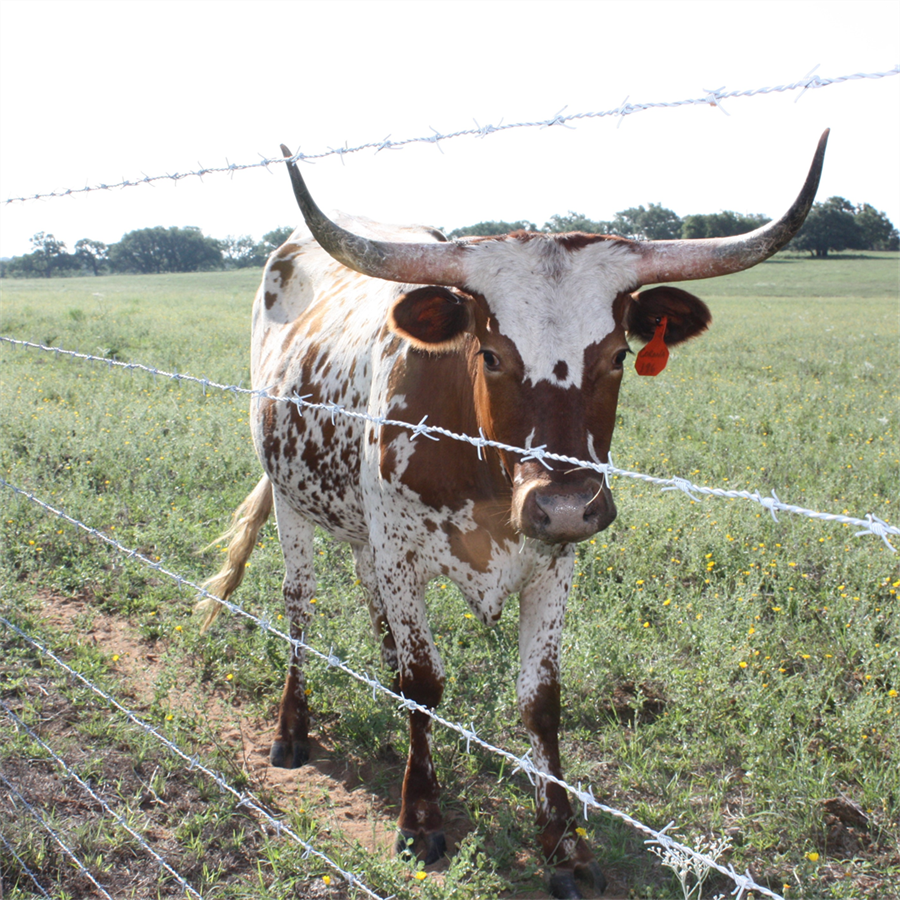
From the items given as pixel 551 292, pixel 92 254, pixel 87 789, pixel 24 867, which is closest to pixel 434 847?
pixel 87 789

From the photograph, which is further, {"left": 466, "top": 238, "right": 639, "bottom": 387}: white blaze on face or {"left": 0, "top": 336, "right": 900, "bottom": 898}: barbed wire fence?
{"left": 466, "top": 238, "right": 639, "bottom": 387}: white blaze on face

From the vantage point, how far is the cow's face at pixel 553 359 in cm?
218

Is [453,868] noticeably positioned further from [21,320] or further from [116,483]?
[21,320]

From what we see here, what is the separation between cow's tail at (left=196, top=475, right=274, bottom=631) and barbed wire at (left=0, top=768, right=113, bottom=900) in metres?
1.30

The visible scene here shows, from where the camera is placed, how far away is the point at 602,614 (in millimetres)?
4371

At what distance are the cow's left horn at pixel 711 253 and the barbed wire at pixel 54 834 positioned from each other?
2688 mm

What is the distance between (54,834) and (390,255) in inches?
93.7

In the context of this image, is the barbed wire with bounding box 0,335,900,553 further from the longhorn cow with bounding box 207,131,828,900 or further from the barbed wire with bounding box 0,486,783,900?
the barbed wire with bounding box 0,486,783,900

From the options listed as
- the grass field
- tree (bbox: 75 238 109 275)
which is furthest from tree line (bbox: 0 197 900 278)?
the grass field

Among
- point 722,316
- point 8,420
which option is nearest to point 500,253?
point 8,420

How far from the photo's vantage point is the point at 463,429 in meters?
2.88

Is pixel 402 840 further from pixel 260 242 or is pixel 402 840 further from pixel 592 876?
pixel 260 242

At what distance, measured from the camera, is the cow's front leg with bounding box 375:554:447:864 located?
10.1 feet

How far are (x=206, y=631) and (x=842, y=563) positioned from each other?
376 centimetres
